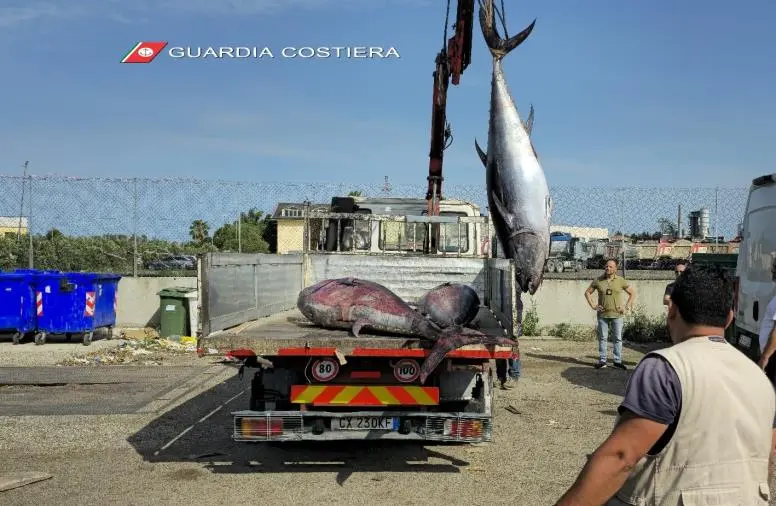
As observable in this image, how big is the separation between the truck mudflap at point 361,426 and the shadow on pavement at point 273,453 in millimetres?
460

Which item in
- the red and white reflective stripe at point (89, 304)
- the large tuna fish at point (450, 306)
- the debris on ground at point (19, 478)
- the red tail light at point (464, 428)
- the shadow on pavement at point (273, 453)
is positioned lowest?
the shadow on pavement at point (273, 453)

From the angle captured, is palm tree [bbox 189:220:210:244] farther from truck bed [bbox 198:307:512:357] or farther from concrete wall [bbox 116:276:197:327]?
truck bed [bbox 198:307:512:357]

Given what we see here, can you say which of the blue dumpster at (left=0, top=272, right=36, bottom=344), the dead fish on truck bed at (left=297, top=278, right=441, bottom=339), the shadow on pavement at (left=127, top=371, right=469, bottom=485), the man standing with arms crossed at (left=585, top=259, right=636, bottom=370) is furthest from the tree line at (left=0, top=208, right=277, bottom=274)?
the dead fish on truck bed at (left=297, top=278, right=441, bottom=339)

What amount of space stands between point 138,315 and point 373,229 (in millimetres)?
7784

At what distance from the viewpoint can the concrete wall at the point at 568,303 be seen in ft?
47.5

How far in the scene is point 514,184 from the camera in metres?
5.20

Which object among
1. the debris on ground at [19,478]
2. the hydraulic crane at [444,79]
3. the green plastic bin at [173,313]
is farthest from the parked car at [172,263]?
the debris on ground at [19,478]

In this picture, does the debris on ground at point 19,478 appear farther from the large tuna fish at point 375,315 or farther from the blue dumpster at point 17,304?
the blue dumpster at point 17,304

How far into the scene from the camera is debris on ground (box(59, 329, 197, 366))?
37.1 feet

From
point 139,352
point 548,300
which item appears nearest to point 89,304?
point 139,352

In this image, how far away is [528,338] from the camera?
555 inches

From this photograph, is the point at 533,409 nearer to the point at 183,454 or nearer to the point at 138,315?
the point at 183,454

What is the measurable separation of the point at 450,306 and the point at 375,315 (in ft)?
2.27

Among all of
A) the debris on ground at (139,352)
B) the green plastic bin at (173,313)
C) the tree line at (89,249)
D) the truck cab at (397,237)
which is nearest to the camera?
the truck cab at (397,237)
